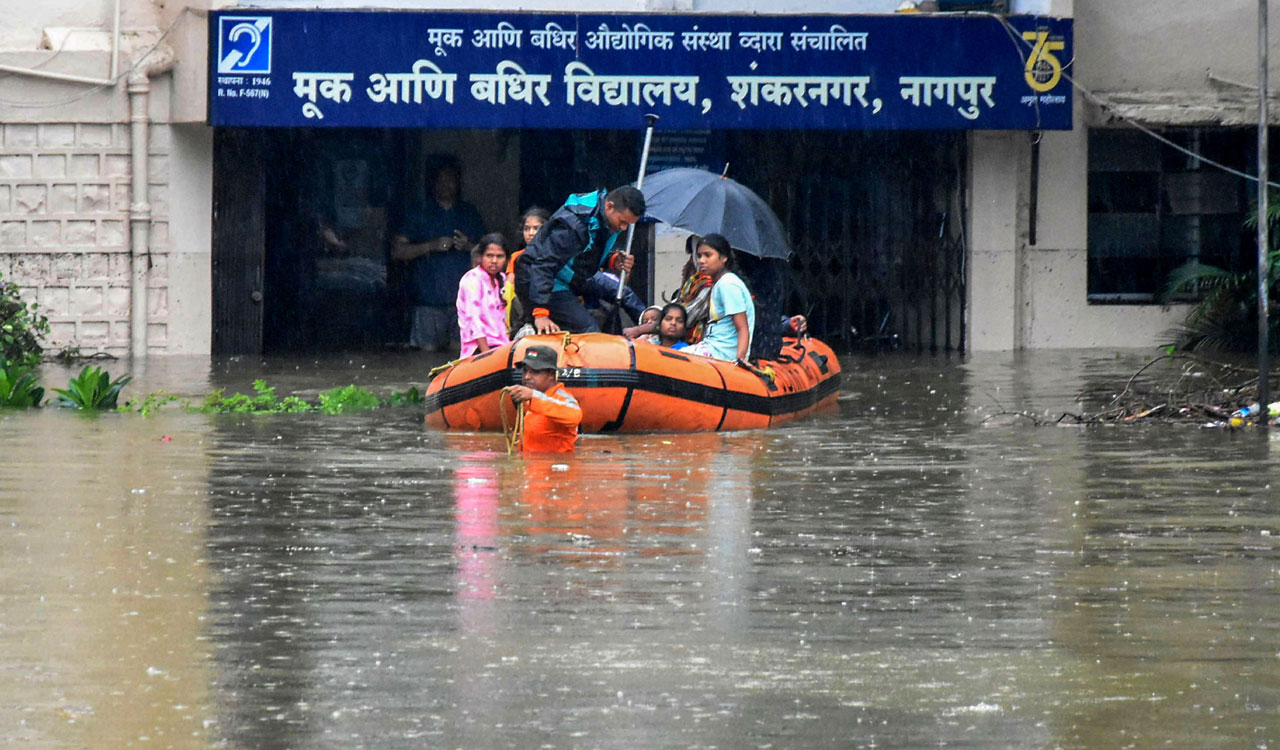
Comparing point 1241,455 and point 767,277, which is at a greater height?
point 767,277

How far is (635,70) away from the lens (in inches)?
785

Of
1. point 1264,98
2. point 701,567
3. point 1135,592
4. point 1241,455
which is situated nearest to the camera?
point 1135,592

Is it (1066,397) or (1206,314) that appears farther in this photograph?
(1206,314)

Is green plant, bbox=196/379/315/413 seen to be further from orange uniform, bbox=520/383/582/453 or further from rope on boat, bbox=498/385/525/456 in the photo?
orange uniform, bbox=520/383/582/453

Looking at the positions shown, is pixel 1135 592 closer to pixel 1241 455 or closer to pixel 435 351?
pixel 1241 455

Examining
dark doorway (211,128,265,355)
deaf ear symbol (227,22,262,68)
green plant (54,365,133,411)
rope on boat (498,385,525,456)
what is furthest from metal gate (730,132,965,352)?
rope on boat (498,385,525,456)

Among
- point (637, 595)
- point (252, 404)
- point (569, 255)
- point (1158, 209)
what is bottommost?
point (637, 595)

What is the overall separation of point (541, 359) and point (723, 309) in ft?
7.85

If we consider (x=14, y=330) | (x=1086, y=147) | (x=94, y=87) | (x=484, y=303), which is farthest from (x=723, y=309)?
(x=1086, y=147)

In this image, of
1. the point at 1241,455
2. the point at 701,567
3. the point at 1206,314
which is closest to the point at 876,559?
the point at 701,567

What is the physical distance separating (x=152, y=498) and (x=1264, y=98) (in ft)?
24.4

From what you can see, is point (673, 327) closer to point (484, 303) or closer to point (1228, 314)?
point (484, 303)

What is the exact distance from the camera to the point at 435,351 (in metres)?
21.6

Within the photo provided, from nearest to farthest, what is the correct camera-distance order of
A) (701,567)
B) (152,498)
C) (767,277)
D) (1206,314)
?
(701,567) → (152,498) → (767,277) → (1206,314)
